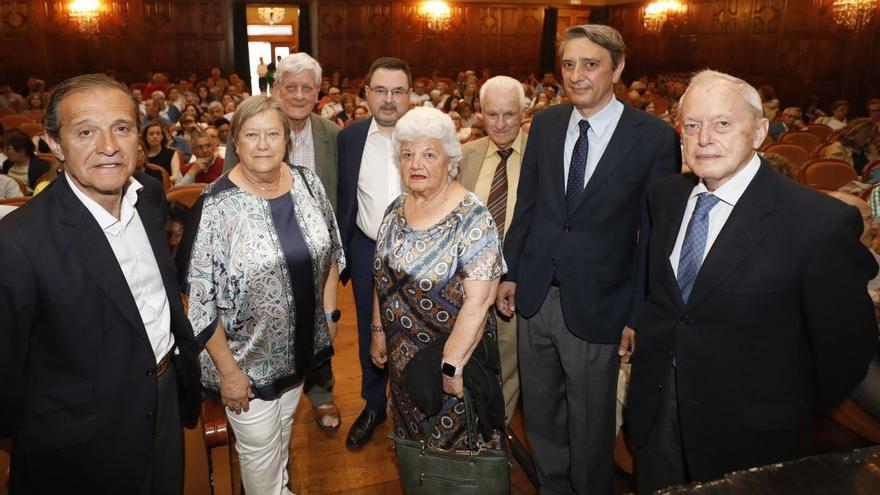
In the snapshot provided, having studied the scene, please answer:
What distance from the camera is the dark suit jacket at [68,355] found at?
1.43 m

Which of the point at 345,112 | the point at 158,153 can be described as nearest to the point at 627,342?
the point at 158,153

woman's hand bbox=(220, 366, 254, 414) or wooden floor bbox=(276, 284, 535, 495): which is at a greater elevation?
woman's hand bbox=(220, 366, 254, 414)

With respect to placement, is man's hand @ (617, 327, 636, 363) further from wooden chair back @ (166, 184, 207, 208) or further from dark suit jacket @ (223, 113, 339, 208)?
wooden chair back @ (166, 184, 207, 208)

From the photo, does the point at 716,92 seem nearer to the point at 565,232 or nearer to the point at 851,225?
the point at 851,225

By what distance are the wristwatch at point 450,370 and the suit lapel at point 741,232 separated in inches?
32.0

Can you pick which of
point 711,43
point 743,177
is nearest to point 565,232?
point 743,177

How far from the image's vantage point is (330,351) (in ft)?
7.86

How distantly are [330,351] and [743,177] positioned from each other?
5.40ft

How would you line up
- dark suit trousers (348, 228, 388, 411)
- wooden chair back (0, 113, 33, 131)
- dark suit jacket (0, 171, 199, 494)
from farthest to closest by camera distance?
wooden chair back (0, 113, 33, 131) < dark suit trousers (348, 228, 388, 411) < dark suit jacket (0, 171, 199, 494)

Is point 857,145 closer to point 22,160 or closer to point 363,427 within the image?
point 363,427

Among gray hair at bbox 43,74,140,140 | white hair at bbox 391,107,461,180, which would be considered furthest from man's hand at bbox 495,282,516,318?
gray hair at bbox 43,74,140,140

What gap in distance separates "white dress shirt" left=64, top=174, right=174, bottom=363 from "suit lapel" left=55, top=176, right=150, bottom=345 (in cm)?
4

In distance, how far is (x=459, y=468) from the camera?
1.96 meters

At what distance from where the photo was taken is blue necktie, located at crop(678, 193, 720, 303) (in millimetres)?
1763
